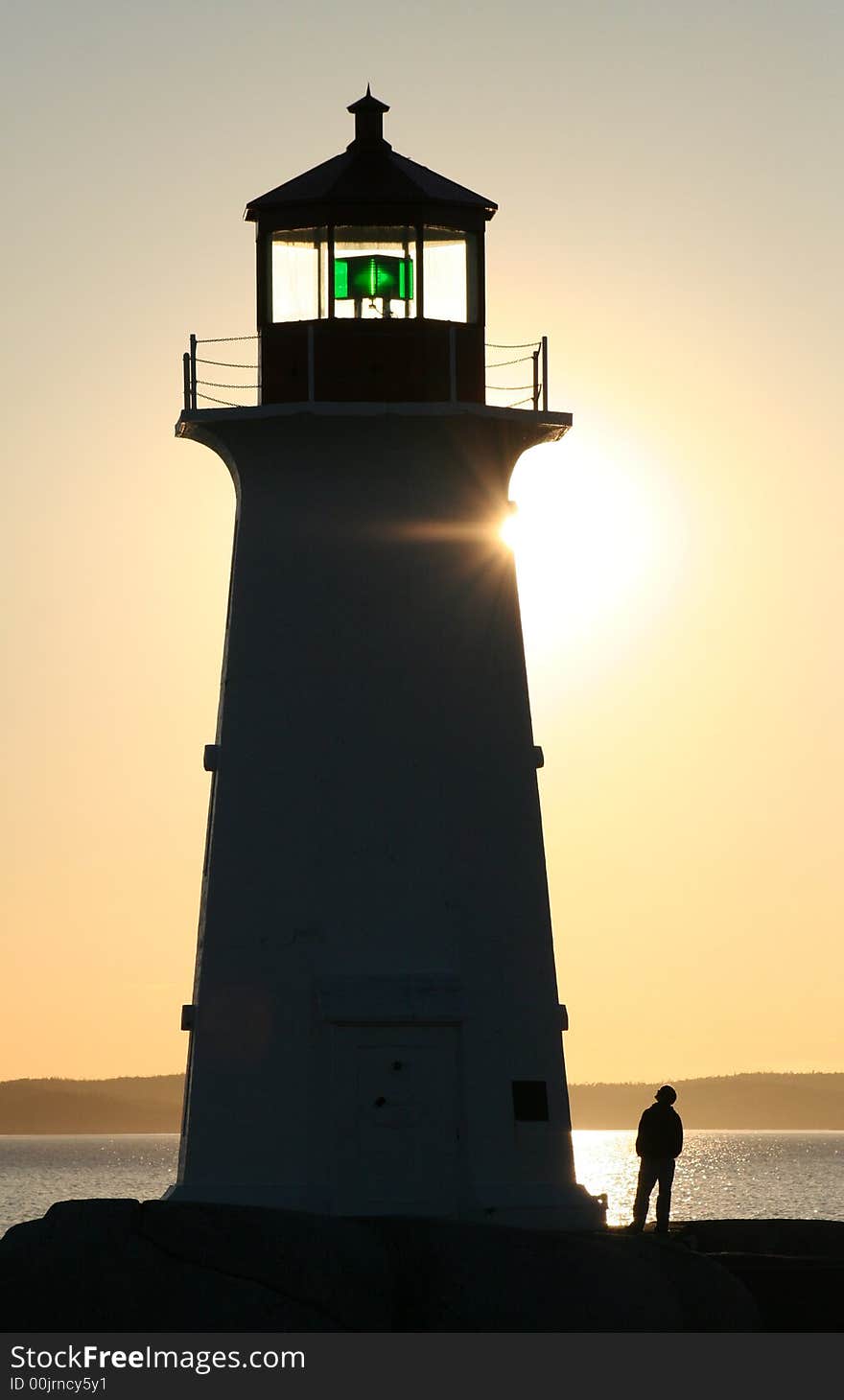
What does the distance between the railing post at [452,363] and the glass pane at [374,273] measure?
45 cm

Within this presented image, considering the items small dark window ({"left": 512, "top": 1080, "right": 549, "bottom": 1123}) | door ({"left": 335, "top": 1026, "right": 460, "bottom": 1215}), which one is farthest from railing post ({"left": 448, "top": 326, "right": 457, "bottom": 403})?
small dark window ({"left": 512, "top": 1080, "right": 549, "bottom": 1123})

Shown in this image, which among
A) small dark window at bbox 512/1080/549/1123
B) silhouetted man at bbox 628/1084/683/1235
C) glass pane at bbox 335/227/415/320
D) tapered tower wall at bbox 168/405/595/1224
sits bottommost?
silhouetted man at bbox 628/1084/683/1235

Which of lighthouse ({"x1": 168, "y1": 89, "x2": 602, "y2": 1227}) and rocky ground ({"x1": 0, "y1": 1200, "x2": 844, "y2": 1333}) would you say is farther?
lighthouse ({"x1": 168, "y1": 89, "x2": 602, "y2": 1227})

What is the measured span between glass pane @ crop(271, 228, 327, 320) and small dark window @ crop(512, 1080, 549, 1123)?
25.8 ft

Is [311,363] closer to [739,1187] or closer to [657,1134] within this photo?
[657,1134]

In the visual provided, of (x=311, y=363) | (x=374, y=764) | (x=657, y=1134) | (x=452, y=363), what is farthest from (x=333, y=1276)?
(x=452, y=363)

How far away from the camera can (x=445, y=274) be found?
26.7 metres

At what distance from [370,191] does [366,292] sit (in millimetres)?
999

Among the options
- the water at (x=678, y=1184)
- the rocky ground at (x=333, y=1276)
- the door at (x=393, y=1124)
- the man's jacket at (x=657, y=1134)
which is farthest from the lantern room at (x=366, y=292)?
the water at (x=678, y=1184)

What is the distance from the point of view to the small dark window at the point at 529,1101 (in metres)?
25.7

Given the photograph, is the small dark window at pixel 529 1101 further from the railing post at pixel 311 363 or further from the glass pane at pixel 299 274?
the glass pane at pixel 299 274

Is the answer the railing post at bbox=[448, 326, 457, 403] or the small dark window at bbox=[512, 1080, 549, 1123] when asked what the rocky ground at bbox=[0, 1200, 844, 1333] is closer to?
the small dark window at bbox=[512, 1080, 549, 1123]

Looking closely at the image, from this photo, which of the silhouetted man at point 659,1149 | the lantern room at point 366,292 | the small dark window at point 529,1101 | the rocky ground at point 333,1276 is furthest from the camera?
the lantern room at point 366,292

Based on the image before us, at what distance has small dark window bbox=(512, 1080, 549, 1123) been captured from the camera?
84.2 ft
